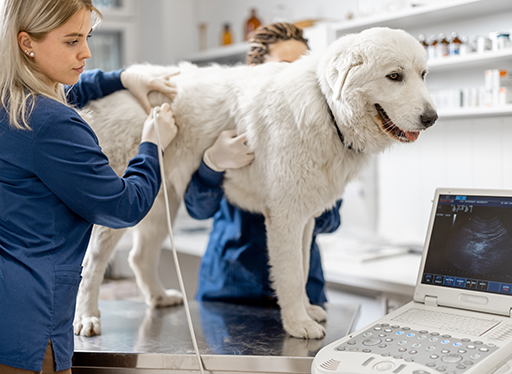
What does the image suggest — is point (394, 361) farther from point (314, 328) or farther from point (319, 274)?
point (319, 274)

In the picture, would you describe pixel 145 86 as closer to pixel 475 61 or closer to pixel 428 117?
pixel 428 117

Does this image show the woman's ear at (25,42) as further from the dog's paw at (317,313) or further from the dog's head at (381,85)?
the dog's paw at (317,313)

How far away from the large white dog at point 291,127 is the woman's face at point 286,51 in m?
0.23

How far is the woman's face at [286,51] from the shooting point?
1668 mm

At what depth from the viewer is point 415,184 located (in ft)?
9.74

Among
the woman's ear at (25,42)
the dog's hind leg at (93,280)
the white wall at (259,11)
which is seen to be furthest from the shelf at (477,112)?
the woman's ear at (25,42)

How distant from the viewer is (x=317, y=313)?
1450mm

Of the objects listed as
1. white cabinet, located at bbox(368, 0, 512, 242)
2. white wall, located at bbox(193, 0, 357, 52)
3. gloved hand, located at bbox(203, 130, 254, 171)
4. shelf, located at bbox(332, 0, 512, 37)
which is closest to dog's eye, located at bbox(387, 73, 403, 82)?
gloved hand, located at bbox(203, 130, 254, 171)

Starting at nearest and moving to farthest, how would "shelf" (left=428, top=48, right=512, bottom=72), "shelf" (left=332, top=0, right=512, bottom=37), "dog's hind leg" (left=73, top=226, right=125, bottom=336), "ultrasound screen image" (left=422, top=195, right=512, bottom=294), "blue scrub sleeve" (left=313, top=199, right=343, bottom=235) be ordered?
1. "ultrasound screen image" (left=422, top=195, right=512, bottom=294)
2. "dog's hind leg" (left=73, top=226, right=125, bottom=336)
3. "blue scrub sleeve" (left=313, top=199, right=343, bottom=235)
4. "shelf" (left=428, top=48, right=512, bottom=72)
5. "shelf" (left=332, top=0, right=512, bottom=37)

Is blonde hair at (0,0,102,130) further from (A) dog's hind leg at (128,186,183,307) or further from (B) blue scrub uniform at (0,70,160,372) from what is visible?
(A) dog's hind leg at (128,186,183,307)

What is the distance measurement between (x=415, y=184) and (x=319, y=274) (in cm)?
149

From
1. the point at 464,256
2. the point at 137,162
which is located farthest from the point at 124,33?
the point at 464,256

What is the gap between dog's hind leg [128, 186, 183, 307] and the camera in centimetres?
170

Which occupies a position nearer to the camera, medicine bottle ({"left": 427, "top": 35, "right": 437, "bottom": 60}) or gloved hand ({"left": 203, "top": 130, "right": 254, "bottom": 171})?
gloved hand ({"left": 203, "top": 130, "right": 254, "bottom": 171})
